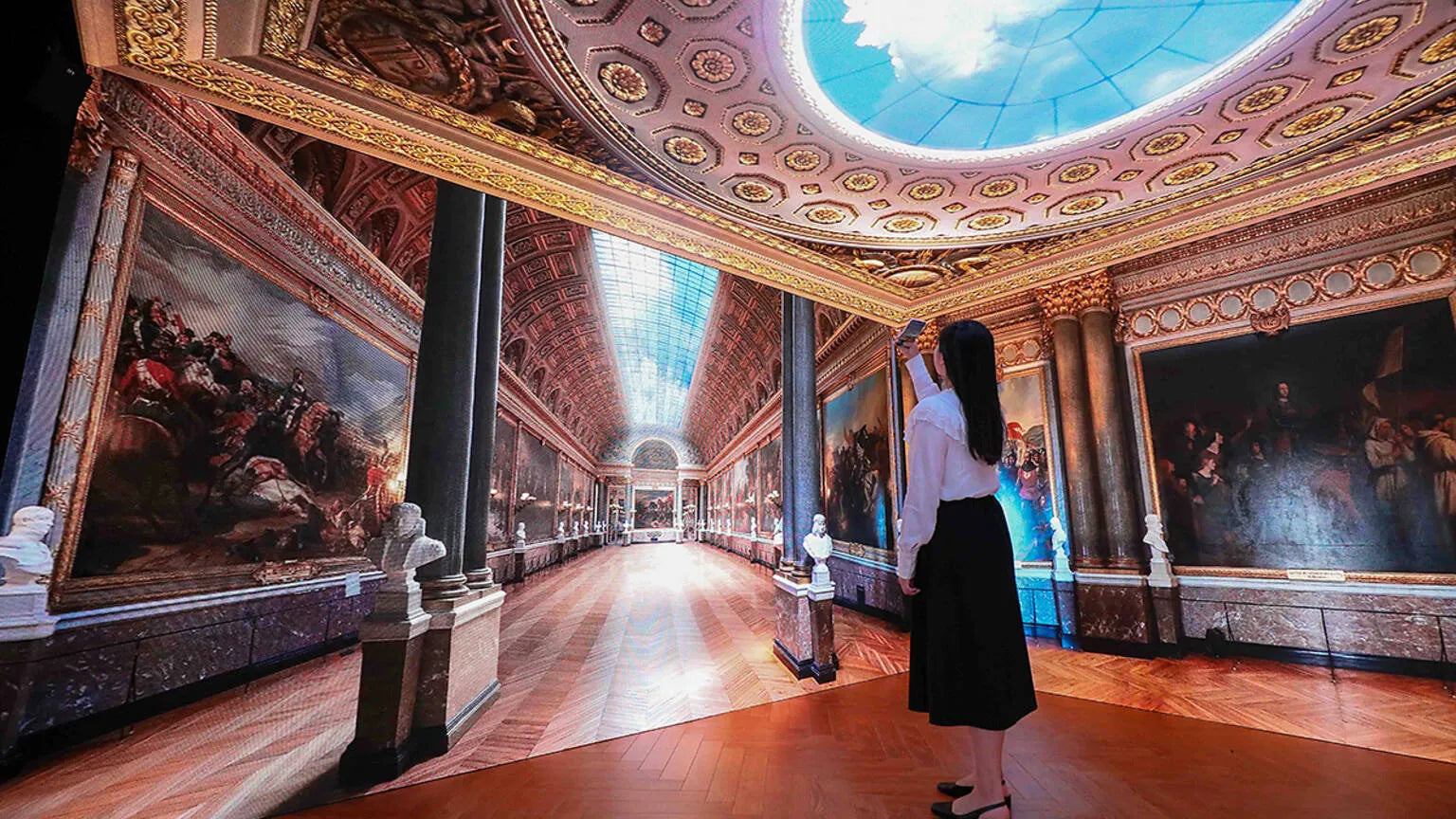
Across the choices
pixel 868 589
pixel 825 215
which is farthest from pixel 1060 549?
pixel 825 215

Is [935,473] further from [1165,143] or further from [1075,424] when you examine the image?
[1075,424]

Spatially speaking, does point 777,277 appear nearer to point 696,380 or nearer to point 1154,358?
point 1154,358

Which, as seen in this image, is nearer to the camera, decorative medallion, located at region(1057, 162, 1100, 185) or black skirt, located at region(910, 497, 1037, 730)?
black skirt, located at region(910, 497, 1037, 730)

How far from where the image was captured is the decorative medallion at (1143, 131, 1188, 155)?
515cm

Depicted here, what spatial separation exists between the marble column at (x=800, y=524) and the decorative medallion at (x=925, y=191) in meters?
2.40

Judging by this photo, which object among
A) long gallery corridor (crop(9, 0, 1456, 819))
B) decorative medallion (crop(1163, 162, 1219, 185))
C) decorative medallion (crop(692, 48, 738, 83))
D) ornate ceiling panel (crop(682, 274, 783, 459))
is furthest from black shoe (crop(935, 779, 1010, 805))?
ornate ceiling panel (crop(682, 274, 783, 459))

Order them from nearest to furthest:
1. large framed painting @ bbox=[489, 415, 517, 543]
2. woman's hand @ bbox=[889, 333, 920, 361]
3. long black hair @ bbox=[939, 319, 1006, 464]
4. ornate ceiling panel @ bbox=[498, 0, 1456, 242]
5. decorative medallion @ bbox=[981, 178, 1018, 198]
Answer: long black hair @ bbox=[939, 319, 1006, 464] → woman's hand @ bbox=[889, 333, 920, 361] → ornate ceiling panel @ bbox=[498, 0, 1456, 242] → decorative medallion @ bbox=[981, 178, 1018, 198] → large framed painting @ bbox=[489, 415, 517, 543]

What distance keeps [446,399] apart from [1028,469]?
8280 mm

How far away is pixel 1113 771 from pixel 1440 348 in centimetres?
673

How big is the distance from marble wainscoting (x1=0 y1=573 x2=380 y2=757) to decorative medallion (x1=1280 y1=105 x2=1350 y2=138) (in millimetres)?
11608

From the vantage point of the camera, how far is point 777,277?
24.1 ft

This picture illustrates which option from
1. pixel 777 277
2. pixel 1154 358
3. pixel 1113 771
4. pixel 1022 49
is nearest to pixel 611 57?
pixel 1022 49

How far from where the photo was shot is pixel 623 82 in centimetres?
426

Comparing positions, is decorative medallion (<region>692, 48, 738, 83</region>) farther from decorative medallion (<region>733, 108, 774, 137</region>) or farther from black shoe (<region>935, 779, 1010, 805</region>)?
black shoe (<region>935, 779, 1010, 805</region>)
